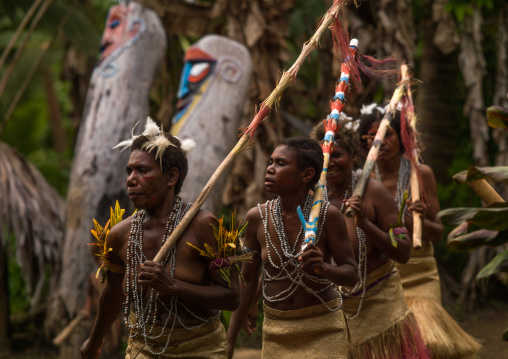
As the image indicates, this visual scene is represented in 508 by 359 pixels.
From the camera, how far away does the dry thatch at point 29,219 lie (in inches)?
280

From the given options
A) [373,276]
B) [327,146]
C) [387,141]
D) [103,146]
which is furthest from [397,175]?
[103,146]

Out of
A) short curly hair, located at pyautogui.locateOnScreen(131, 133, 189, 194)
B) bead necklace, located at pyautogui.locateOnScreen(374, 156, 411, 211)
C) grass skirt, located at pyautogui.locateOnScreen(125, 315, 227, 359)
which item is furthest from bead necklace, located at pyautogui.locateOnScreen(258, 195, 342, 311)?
bead necklace, located at pyautogui.locateOnScreen(374, 156, 411, 211)

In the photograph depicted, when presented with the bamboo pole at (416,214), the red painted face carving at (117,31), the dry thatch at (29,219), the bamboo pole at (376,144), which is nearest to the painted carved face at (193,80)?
the red painted face carving at (117,31)

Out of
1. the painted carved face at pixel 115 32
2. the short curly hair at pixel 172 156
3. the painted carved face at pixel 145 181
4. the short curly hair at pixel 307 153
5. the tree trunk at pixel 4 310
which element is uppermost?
the painted carved face at pixel 115 32

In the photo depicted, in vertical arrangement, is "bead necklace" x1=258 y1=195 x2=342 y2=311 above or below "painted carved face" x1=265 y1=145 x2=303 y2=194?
below

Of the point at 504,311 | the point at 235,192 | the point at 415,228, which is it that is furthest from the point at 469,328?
the point at 415,228

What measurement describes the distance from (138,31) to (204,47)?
2.50 ft

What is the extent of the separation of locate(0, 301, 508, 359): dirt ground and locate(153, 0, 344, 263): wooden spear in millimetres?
3641

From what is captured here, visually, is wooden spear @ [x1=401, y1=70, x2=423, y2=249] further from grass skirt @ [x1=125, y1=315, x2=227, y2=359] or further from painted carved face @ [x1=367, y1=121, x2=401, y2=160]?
grass skirt @ [x1=125, y1=315, x2=227, y2=359]

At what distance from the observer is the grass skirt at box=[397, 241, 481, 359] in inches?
192

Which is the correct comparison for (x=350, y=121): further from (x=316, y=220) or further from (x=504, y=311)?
(x=504, y=311)

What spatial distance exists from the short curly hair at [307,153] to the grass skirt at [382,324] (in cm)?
105

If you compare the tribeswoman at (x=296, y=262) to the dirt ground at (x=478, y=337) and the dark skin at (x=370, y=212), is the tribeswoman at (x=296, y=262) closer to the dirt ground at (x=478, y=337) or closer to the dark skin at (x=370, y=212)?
the dark skin at (x=370, y=212)

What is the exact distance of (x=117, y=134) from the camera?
286 inches
